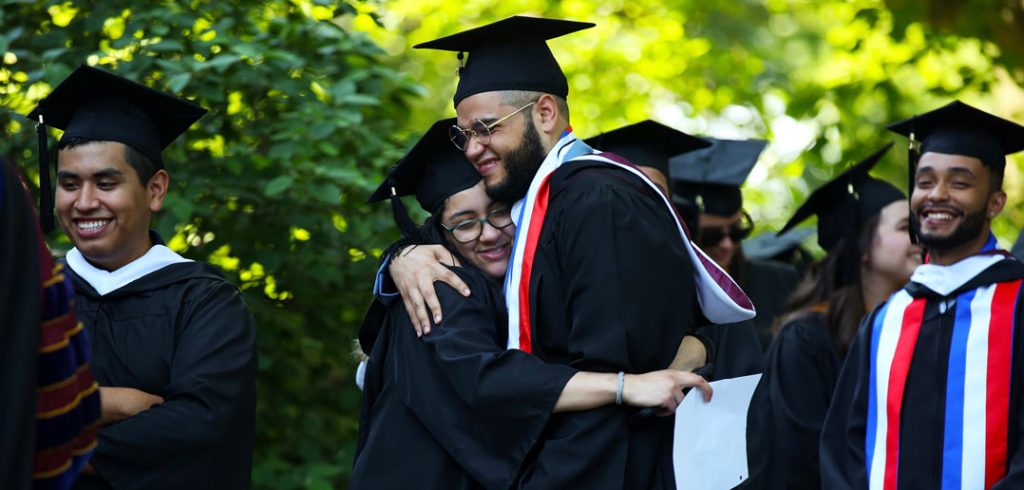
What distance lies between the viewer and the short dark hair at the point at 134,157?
411cm

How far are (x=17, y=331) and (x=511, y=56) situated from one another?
181 centimetres

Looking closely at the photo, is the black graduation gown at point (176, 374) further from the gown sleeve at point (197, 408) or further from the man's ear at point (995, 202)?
the man's ear at point (995, 202)

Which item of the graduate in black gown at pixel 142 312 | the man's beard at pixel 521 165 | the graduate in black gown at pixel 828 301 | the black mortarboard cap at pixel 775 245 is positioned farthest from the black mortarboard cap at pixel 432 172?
the black mortarboard cap at pixel 775 245

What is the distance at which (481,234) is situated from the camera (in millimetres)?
4074

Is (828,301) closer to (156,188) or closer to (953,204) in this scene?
(953,204)

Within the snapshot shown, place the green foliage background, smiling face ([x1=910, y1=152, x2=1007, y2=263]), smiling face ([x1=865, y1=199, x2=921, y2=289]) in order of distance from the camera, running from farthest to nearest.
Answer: smiling face ([x1=865, y1=199, x2=921, y2=289]) → the green foliage background → smiling face ([x1=910, y1=152, x2=1007, y2=263])

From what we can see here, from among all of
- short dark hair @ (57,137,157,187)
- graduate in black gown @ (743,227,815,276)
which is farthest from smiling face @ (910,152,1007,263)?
graduate in black gown @ (743,227,815,276)

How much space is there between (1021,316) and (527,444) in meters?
1.94

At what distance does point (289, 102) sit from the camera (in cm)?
564

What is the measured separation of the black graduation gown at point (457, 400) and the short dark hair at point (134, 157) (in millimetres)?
922

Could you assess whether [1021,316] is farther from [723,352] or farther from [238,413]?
[238,413]

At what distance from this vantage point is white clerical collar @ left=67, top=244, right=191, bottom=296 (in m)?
4.04

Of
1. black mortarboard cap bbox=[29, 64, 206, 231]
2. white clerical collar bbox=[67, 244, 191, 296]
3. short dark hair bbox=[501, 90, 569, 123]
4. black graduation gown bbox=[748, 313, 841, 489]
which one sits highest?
short dark hair bbox=[501, 90, 569, 123]

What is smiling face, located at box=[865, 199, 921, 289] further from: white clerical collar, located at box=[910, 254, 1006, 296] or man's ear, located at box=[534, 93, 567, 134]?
man's ear, located at box=[534, 93, 567, 134]
